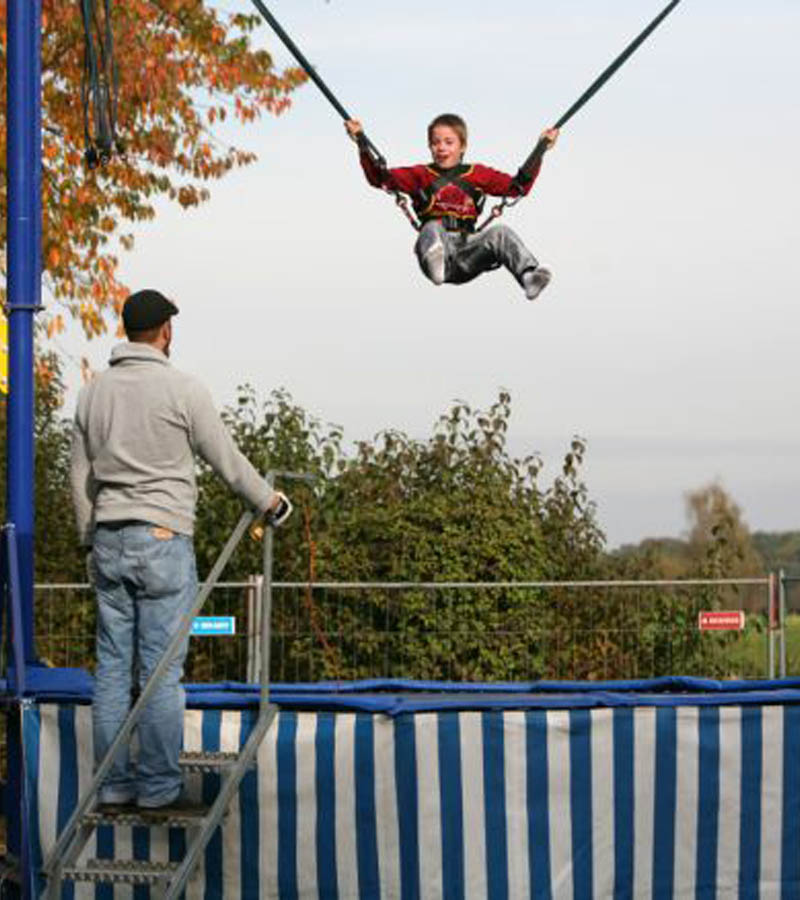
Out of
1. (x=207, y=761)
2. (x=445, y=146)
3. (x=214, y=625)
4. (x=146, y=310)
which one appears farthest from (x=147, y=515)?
(x=214, y=625)

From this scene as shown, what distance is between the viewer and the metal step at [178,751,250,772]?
8.01 metres

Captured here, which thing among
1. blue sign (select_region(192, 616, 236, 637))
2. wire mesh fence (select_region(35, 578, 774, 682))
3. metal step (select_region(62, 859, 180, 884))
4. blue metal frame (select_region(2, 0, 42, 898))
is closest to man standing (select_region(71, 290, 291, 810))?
metal step (select_region(62, 859, 180, 884))

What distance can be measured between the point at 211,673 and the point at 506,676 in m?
2.54

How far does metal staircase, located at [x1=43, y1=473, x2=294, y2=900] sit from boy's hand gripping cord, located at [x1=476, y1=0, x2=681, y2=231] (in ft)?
7.63

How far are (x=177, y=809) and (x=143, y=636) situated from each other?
728 mm

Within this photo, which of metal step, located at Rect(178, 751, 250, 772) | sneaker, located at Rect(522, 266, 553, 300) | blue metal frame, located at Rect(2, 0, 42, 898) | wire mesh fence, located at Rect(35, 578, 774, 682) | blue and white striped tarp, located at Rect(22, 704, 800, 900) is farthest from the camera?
wire mesh fence, located at Rect(35, 578, 774, 682)

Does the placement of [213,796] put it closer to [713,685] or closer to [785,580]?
[713,685]

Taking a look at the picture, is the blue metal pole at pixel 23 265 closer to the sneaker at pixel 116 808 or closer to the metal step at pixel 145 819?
the sneaker at pixel 116 808

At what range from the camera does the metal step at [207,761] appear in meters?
8.01

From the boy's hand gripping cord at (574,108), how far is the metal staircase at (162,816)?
2.33 m

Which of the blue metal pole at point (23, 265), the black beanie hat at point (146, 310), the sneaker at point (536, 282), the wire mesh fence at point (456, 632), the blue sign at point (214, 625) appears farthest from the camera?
the wire mesh fence at point (456, 632)

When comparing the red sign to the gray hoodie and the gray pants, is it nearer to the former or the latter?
the gray pants

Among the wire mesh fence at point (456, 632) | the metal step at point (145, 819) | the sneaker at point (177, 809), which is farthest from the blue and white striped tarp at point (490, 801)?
the wire mesh fence at point (456, 632)

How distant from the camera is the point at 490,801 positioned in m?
8.35
